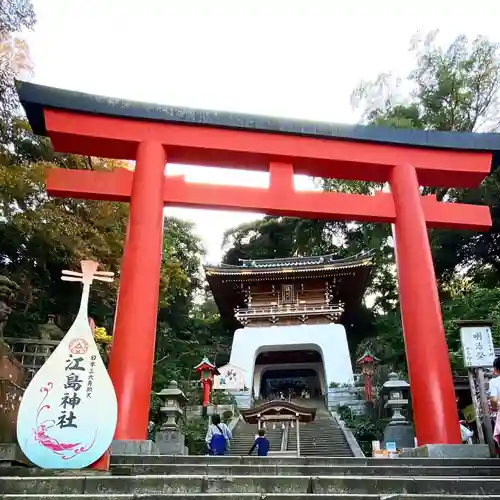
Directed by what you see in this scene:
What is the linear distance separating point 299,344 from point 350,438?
6.44m

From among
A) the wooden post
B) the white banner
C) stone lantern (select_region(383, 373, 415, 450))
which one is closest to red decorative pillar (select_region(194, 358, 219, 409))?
the white banner

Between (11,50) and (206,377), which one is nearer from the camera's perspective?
(11,50)

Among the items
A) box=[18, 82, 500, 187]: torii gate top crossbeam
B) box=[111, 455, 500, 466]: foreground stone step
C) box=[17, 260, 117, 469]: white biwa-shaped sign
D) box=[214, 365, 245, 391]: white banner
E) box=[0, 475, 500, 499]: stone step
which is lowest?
box=[0, 475, 500, 499]: stone step

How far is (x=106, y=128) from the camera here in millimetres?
6855

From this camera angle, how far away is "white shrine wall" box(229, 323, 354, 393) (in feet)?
57.3

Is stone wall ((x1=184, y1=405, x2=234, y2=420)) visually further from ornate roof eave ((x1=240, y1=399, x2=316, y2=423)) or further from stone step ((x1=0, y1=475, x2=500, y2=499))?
stone step ((x1=0, y1=475, x2=500, y2=499))

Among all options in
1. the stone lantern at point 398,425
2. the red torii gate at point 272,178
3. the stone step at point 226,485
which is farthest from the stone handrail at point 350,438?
the stone step at point 226,485

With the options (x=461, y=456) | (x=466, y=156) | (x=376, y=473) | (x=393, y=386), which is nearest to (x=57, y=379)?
(x=376, y=473)

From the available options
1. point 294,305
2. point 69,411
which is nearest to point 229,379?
point 294,305

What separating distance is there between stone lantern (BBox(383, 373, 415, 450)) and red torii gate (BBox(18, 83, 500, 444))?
15.1ft

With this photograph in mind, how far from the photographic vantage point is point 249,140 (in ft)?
23.7

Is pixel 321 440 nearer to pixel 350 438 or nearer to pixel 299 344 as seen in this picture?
pixel 350 438

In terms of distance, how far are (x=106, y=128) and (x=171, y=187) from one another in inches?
48.8

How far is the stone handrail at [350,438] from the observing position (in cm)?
1059
